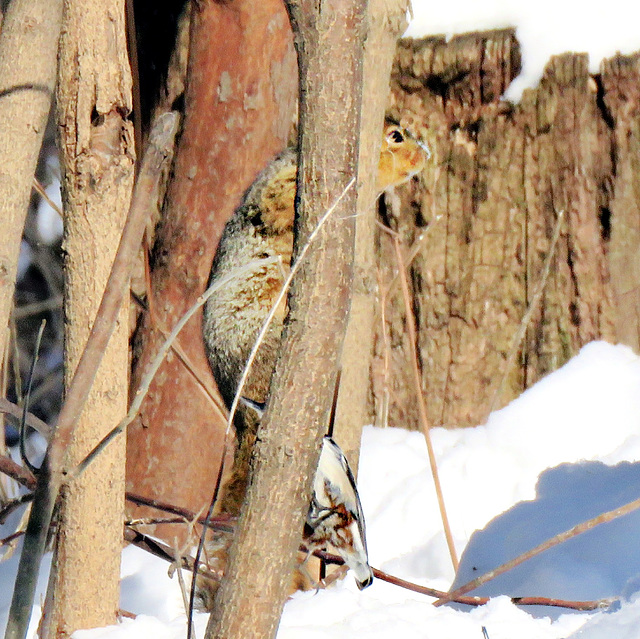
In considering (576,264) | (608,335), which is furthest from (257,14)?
(608,335)

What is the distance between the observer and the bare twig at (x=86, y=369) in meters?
→ 0.76

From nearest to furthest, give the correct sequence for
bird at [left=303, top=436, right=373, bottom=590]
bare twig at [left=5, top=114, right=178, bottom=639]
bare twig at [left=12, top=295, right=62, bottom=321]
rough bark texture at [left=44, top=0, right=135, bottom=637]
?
bare twig at [left=5, top=114, right=178, bottom=639]
rough bark texture at [left=44, top=0, right=135, bottom=637]
bird at [left=303, top=436, right=373, bottom=590]
bare twig at [left=12, top=295, right=62, bottom=321]

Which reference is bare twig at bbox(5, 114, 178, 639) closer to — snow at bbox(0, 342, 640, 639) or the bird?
snow at bbox(0, 342, 640, 639)

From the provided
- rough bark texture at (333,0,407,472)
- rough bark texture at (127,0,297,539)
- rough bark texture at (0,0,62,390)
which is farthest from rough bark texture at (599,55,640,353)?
rough bark texture at (0,0,62,390)

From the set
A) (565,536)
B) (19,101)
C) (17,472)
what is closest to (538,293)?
(565,536)

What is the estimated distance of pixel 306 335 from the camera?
85 centimetres

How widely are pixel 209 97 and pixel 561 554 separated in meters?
1.43

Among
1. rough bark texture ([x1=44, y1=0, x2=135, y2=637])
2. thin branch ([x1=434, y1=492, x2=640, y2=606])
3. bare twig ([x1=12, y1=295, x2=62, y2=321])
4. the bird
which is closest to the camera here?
thin branch ([x1=434, y1=492, x2=640, y2=606])

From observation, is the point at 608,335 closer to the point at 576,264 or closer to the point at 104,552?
the point at 576,264

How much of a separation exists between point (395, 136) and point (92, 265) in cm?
102

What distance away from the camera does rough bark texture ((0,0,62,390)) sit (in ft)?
4.85

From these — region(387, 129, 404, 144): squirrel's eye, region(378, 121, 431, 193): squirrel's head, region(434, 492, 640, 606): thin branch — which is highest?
region(387, 129, 404, 144): squirrel's eye

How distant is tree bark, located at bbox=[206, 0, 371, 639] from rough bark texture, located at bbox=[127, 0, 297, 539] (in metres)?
1.34

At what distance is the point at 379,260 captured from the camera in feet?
7.68
